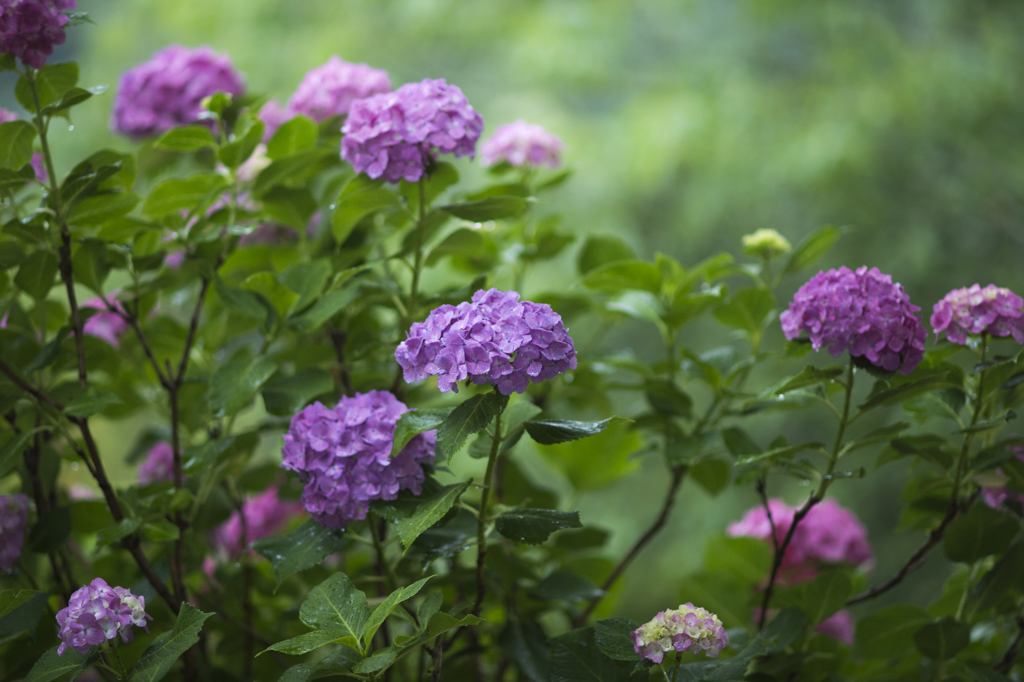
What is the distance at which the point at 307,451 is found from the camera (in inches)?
23.6

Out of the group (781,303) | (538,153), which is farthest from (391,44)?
(538,153)

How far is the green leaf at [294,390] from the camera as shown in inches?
27.0

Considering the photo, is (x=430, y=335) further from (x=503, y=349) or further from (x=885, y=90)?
(x=885, y=90)

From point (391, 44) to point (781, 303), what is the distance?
2.04m

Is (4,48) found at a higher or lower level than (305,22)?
higher

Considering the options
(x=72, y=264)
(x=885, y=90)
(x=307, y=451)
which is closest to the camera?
(x=307, y=451)

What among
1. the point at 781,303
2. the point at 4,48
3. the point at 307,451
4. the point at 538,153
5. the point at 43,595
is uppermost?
the point at 4,48

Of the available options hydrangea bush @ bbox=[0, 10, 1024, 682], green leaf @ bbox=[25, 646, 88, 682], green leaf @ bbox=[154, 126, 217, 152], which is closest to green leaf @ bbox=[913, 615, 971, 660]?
hydrangea bush @ bbox=[0, 10, 1024, 682]

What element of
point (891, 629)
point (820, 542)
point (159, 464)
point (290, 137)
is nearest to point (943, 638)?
point (891, 629)

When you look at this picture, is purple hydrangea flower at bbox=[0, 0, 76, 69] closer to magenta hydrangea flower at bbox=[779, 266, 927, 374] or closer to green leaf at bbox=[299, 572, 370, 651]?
green leaf at bbox=[299, 572, 370, 651]

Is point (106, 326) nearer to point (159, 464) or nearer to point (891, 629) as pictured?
point (159, 464)

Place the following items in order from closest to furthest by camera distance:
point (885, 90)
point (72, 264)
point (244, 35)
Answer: point (72, 264) < point (885, 90) < point (244, 35)

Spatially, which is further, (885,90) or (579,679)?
(885,90)

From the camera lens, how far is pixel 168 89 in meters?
0.97
